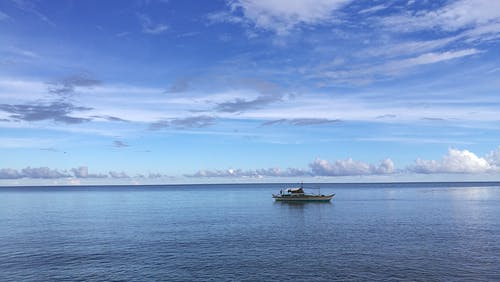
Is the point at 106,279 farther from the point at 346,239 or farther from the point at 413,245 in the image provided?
the point at 413,245

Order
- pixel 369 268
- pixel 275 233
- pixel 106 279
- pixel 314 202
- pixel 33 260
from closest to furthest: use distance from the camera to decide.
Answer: pixel 106 279 → pixel 369 268 → pixel 33 260 → pixel 275 233 → pixel 314 202

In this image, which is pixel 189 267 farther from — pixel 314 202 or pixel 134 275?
pixel 314 202

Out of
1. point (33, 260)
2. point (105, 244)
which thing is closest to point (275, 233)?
point (105, 244)

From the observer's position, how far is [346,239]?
78.9 meters

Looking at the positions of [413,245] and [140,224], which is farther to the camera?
[140,224]

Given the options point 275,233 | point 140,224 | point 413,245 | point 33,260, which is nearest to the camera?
point 33,260

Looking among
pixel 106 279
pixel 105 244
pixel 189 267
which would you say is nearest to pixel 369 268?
pixel 189 267

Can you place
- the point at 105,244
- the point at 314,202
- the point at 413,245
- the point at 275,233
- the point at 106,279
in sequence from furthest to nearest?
the point at 314,202
the point at 275,233
the point at 105,244
the point at 413,245
the point at 106,279

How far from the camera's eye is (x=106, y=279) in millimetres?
51531

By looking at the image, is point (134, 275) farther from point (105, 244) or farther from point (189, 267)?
point (105, 244)

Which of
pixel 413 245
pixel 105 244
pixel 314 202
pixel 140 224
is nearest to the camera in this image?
pixel 413 245

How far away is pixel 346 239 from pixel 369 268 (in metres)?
24.0

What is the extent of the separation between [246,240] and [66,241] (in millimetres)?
38328

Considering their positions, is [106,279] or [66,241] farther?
[66,241]
